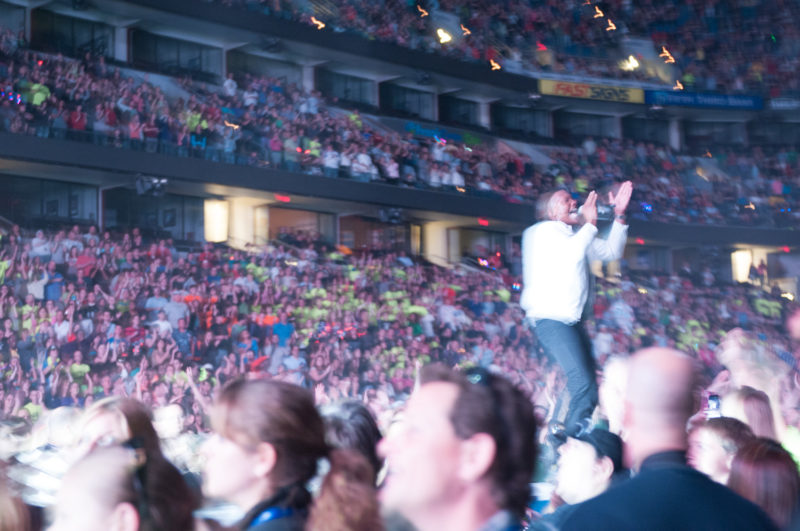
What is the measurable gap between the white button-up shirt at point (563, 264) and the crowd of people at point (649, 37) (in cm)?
1747

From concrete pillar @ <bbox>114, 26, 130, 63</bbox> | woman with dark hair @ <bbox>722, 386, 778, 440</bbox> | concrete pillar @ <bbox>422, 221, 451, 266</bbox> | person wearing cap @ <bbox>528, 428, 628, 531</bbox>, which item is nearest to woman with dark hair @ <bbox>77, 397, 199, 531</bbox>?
person wearing cap @ <bbox>528, 428, 628, 531</bbox>

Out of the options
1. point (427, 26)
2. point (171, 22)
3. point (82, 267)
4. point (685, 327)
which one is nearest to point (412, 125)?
point (427, 26)

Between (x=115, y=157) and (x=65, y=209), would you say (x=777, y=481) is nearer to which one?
(x=115, y=157)

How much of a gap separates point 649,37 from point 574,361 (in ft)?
75.8

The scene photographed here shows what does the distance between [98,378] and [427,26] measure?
1359cm

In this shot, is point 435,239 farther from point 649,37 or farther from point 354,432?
point 354,432

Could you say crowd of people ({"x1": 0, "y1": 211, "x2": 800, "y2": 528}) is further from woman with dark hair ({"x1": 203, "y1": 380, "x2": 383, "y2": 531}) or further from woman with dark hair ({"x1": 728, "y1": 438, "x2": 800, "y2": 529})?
woman with dark hair ({"x1": 203, "y1": 380, "x2": 383, "y2": 531})

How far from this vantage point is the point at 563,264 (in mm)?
4215

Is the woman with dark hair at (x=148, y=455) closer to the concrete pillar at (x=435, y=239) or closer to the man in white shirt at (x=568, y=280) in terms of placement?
the man in white shirt at (x=568, y=280)

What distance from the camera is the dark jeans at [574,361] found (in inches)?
157

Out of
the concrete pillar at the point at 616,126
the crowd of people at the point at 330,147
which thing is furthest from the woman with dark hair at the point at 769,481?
the concrete pillar at the point at 616,126

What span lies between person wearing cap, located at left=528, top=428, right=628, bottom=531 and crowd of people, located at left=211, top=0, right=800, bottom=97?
61.5 ft

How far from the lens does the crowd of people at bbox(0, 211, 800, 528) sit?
9328mm

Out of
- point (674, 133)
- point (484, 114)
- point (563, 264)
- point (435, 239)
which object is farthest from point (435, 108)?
point (563, 264)
